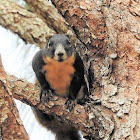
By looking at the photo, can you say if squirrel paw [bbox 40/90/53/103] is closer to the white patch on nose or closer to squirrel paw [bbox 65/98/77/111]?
squirrel paw [bbox 65/98/77/111]

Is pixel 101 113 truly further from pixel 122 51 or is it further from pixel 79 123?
pixel 122 51

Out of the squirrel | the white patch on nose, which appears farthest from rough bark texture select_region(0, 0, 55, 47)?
the white patch on nose

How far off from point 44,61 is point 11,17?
5.17 ft

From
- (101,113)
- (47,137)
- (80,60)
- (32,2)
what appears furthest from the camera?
(32,2)

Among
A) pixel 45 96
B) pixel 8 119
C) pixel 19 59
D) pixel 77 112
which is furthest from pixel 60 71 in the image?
pixel 19 59

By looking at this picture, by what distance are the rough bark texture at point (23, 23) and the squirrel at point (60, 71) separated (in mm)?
1139

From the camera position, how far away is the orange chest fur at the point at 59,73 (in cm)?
325

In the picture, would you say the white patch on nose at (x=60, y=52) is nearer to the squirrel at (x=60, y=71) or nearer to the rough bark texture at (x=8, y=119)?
the squirrel at (x=60, y=71)

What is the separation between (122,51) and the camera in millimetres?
3035

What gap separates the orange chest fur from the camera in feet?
10.7

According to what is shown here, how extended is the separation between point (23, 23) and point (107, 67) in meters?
1.92

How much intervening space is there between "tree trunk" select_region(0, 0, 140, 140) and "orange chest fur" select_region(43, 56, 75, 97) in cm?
21

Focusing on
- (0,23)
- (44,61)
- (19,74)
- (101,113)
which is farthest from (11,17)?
(101,113)

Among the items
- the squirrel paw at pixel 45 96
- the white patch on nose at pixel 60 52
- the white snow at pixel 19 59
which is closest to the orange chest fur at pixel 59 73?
the white patch on nose at pixel 60 52
